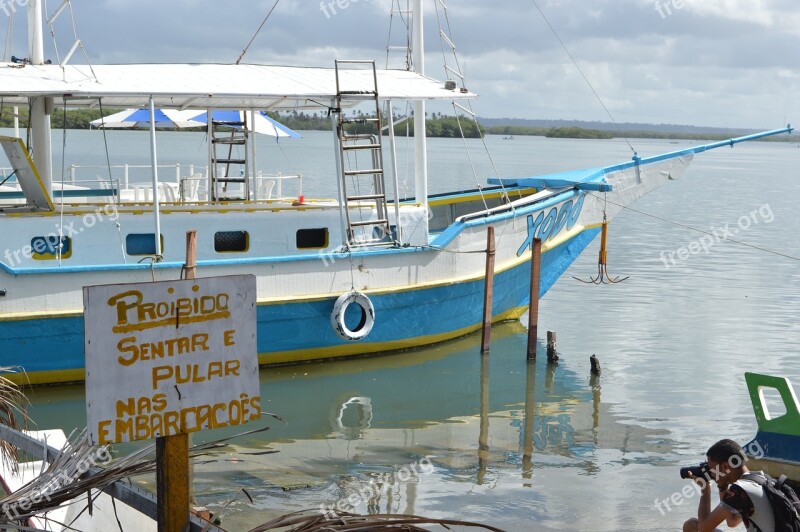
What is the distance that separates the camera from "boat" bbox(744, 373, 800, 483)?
8539 mm

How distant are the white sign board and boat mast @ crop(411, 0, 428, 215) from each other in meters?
11.3

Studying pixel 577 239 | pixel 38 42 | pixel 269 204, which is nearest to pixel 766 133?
pixel 577 239

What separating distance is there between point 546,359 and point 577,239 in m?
3.30

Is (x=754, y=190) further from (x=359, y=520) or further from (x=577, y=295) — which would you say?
(x=359, y=520)

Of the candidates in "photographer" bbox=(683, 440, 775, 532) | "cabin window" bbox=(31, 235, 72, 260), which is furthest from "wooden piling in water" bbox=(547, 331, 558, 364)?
"photographer" bbox=(683, 440, 775, 532)

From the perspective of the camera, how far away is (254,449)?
37.2ft

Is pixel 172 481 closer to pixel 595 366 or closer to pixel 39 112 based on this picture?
pixel 39 112

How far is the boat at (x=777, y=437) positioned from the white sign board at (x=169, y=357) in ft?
18.4

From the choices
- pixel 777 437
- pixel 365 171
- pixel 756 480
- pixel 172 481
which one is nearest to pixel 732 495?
pixel 756 480

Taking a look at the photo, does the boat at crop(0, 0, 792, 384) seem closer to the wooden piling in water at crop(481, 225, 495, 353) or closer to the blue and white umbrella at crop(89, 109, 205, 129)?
the wooden piling in water at crop(481, 225, 495, 353)

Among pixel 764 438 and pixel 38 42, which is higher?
pixel 38 42

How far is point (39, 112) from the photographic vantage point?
540 inches

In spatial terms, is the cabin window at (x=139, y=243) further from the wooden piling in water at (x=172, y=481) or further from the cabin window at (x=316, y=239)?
the wooden piling in water at (x=172, y=481)

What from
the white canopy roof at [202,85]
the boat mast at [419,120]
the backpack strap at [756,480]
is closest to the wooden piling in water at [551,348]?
the boat mast at [419,120]
